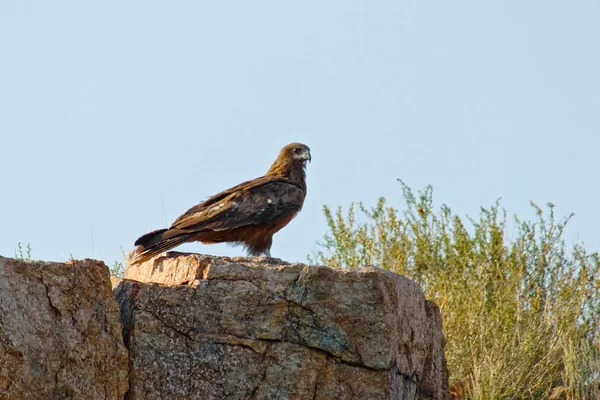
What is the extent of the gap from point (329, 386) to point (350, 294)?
53cm

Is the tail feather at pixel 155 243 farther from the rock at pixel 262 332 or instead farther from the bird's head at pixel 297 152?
the bird's head at pixel 297 152

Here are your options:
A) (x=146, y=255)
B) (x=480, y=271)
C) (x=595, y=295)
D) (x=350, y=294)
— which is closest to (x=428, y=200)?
(x=480, y=271)

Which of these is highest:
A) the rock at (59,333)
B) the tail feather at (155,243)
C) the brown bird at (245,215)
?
the brown bird at (245,215)

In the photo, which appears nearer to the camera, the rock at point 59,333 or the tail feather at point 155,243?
the rock at point 59,333

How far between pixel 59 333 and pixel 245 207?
3715 millimetres

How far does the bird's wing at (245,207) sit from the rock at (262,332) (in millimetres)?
2401

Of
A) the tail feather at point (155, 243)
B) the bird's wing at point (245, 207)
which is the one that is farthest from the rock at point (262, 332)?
the bird's wing at point (245, 207)

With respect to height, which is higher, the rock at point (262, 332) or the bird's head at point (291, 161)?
the bird's head at point (291, 161)

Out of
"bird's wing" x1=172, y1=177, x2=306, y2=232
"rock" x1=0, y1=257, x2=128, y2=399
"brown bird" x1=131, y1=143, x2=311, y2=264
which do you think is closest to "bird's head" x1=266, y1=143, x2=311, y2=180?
"brown bird" x1=131, y1=143, x2=311, y2=264

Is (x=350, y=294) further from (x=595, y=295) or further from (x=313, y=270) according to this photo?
(x=595, y=295)

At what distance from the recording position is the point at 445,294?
9.49 meters

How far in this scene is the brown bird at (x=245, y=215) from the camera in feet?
27.0

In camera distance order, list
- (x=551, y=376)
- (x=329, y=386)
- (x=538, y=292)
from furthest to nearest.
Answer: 1. (x=538, y=292)
2. (x=551, y=376)
3. (x=329, y=386)

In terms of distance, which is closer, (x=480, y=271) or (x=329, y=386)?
(x=329, y=386)
